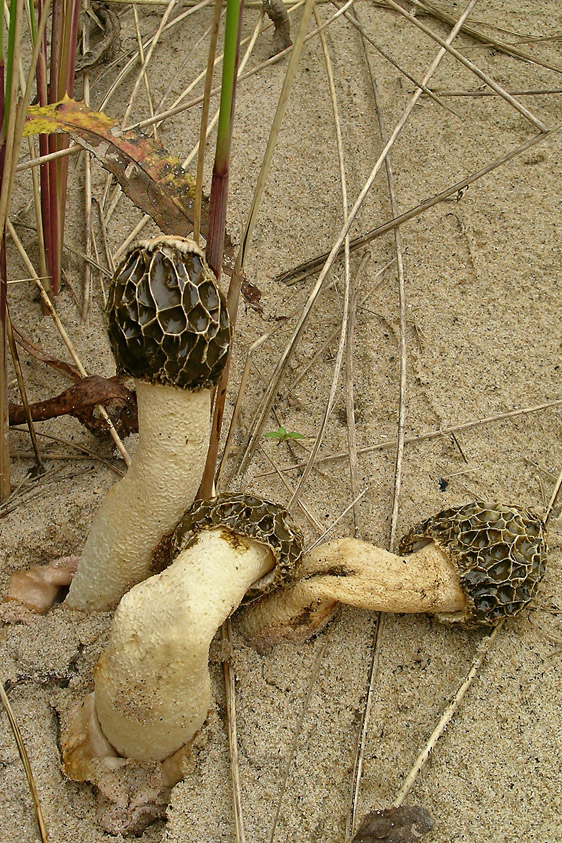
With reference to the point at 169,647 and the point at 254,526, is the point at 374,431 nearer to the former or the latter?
the point at 254,526

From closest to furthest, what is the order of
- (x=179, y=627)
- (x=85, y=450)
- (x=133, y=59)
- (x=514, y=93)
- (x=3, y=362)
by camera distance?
(x=179, y=627)
(x=3, y=362)
(x=85, y=450)
(x=514, y=93)
(x=133, y=59)

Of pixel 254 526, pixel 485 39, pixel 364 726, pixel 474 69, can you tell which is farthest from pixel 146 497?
pixel 485 39

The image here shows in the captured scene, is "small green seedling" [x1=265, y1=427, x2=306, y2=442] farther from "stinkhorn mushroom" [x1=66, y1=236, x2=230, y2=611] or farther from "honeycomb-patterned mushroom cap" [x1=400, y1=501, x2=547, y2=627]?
"honeycomb-patterned mushroom cap" [x1=400, y1=501, x2=547, y2=627]

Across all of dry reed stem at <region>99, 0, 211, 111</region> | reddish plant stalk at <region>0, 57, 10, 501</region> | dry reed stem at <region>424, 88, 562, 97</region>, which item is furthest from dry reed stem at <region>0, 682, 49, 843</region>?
dry reed stem at <region>424, 88, 562, 97</region>

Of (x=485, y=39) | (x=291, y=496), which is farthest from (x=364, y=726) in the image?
(x=485, y=39)

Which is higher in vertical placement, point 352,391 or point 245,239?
point 245,239

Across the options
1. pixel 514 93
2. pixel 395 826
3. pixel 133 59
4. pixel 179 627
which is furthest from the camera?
pixel 133 59

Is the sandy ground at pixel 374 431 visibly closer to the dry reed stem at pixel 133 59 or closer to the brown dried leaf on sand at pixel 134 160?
the dry reed stem at pixel 133 59

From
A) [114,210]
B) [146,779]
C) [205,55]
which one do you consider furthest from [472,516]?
[205,55]

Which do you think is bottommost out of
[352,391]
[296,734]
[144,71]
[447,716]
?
[447,716]

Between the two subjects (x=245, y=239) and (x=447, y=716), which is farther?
(x=447, y=716)
